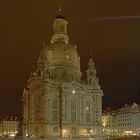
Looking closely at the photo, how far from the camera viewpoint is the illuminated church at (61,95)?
89.5 metres

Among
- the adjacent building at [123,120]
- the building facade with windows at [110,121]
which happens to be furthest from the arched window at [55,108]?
the building facade with windows at [110,121]

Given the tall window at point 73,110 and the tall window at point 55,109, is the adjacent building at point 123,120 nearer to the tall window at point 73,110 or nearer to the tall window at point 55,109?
the tall window at point 73,110

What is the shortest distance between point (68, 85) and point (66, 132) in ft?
35.5

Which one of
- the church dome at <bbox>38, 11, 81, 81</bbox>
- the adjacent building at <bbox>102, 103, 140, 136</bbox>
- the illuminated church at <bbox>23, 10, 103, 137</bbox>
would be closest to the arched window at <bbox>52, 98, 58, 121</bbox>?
the illuminated church at <bbox>23, 10, 103, 137</bbox>

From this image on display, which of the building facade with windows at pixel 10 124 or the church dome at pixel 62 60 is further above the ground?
the church dome at pixel 62 60

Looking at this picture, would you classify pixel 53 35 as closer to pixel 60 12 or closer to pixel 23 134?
pixel 60 12

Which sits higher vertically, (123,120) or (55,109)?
(55,109)

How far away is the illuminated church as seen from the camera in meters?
89.5

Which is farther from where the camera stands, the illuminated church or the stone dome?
the stone dome

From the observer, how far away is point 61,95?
3669 inches

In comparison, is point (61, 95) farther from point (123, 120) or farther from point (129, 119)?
point (123, 120)

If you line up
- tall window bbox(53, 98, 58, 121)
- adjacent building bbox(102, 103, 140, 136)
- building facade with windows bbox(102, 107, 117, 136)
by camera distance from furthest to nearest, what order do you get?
building facade with windows bbox(102, 107, 117, 136), adjacent building bbox(102, 103, 140, 136), tall window bbox(53, 98, 58, 121)

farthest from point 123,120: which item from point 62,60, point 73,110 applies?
point 62,60

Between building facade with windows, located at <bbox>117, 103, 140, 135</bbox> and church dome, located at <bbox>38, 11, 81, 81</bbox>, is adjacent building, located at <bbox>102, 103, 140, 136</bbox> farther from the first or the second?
church dome, located at <bbox>38, 11, 81, 81</bbox>
